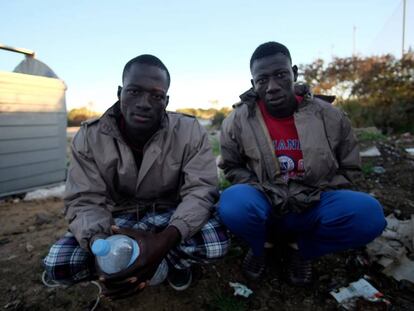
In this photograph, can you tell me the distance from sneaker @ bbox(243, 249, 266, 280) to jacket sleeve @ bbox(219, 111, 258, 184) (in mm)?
542

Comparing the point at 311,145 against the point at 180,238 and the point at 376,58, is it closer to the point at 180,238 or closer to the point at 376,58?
the point at 180,238

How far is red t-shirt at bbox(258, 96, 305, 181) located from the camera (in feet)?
7.04

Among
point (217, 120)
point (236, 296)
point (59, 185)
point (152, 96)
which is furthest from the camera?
point (217, 120)

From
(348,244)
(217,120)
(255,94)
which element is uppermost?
(255,94)

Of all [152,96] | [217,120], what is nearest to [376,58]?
[217,120]

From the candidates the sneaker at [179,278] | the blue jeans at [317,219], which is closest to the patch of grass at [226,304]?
the sneaker at [179,278]

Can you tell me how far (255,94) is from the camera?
225cm

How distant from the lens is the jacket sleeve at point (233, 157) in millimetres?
2254

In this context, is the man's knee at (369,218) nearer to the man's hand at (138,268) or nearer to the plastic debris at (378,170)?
the man's hand at (138,268)

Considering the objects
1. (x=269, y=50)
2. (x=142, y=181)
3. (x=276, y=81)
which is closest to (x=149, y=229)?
(x=142, y=181)

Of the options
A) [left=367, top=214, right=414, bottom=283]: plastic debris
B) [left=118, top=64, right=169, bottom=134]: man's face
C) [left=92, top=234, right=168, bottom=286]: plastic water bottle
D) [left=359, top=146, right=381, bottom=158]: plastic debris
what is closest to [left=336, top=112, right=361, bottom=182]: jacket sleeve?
[left=367, top=214, right=414, bottom=283]: plastic debris

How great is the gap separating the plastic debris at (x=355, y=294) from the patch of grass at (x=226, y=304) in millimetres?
603

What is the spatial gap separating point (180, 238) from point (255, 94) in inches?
46.0

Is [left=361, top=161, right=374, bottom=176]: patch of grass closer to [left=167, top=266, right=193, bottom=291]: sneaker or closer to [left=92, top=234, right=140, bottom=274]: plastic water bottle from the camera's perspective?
[left=167, top=266, right=193, bottom=291]: sneaker
